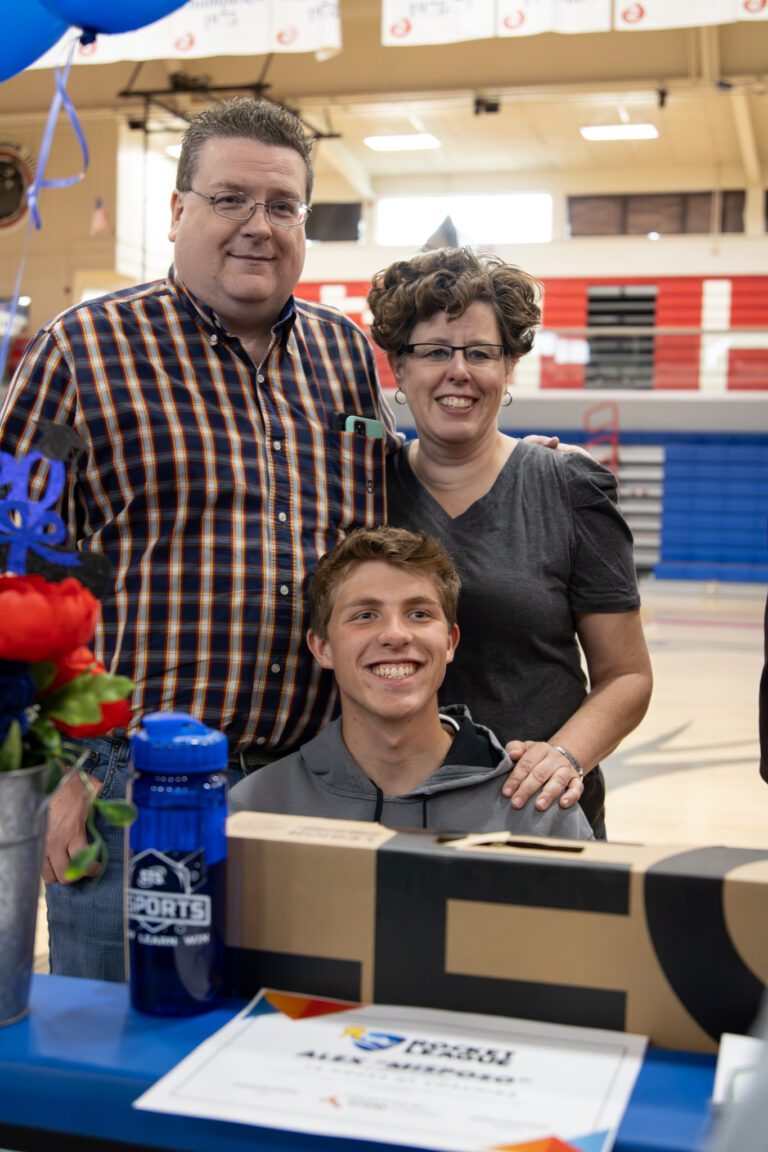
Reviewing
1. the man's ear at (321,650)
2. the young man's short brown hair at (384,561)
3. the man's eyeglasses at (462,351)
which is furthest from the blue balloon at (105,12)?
the man's ear at (321,650)

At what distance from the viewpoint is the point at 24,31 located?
87.8 inches

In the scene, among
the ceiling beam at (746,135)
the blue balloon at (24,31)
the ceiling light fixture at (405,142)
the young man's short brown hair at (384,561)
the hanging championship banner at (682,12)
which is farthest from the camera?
the ceiling light fixture at (405,142)

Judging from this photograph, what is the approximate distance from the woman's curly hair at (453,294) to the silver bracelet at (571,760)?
2.18 feet

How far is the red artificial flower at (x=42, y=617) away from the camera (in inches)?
37.7

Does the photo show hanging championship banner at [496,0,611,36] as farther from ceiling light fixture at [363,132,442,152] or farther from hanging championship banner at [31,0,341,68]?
ceiling light fixture at [363,132,442,152]

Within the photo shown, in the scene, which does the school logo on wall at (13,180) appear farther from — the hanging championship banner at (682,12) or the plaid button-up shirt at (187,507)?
the plaid button-up shirt at (187,507)

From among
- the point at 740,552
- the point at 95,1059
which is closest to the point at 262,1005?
Answer: the point at 95,1059

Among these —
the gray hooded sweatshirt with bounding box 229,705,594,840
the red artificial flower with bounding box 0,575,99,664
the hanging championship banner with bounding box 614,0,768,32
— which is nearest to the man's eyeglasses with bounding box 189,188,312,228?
the gray hooded sweatshirt with bounding box 229,705,594,840

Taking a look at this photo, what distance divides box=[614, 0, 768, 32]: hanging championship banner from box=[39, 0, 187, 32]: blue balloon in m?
4.57

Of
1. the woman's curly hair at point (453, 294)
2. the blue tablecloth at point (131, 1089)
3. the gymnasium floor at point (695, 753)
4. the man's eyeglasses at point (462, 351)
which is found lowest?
the gymnasium floor at point (695, 753)

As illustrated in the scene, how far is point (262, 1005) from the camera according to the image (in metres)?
1.12

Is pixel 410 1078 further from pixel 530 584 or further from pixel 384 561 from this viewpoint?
pixel 530 584

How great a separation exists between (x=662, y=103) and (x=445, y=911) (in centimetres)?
1267

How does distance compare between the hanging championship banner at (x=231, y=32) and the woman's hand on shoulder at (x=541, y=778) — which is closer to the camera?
the woman's hand on shoulder at (x=541, y=778)
